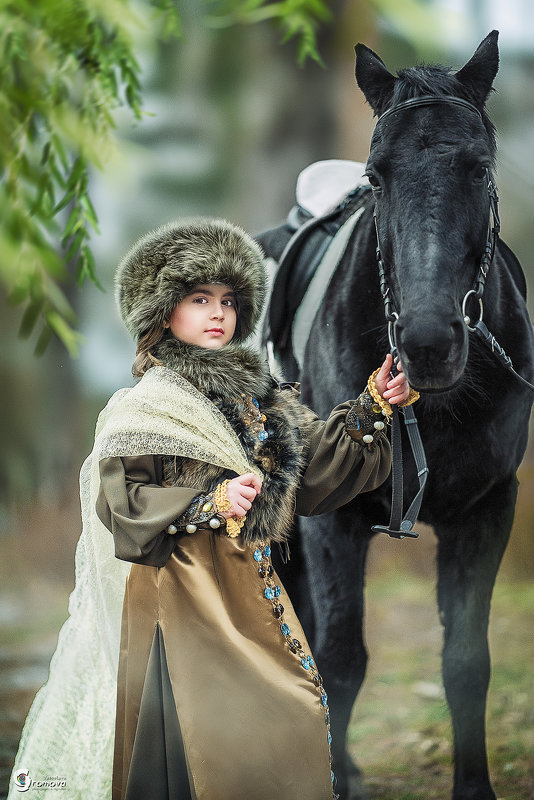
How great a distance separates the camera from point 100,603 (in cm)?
189

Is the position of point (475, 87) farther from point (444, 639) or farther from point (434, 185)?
point (444, 639)

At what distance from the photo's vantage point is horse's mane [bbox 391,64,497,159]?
1.81 m

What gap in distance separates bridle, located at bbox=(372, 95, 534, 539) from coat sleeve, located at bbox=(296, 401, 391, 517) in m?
0.10

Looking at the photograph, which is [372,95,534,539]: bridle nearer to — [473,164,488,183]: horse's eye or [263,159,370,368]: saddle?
[473,164,488,183]: horse's eye

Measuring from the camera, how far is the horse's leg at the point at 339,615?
2.15 m

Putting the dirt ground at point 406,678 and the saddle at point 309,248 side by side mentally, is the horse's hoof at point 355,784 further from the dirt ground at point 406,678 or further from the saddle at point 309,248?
the saddle at point 309,248

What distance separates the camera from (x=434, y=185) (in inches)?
66.9

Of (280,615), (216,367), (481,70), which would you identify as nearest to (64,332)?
(216,367)

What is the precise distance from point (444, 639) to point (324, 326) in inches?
36.0

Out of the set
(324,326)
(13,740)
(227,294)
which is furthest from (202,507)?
(13,740)

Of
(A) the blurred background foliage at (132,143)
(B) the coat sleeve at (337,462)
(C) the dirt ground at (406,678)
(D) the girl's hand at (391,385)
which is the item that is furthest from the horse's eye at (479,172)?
(C) the dirt ground at (406,678)

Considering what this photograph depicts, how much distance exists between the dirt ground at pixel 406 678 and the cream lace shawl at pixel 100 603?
560 millimetres

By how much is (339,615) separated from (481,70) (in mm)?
1359

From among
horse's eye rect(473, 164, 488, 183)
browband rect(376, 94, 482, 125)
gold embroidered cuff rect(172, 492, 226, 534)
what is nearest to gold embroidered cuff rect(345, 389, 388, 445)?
gold embroidered cuff rect(172, 492, 226, 534)
